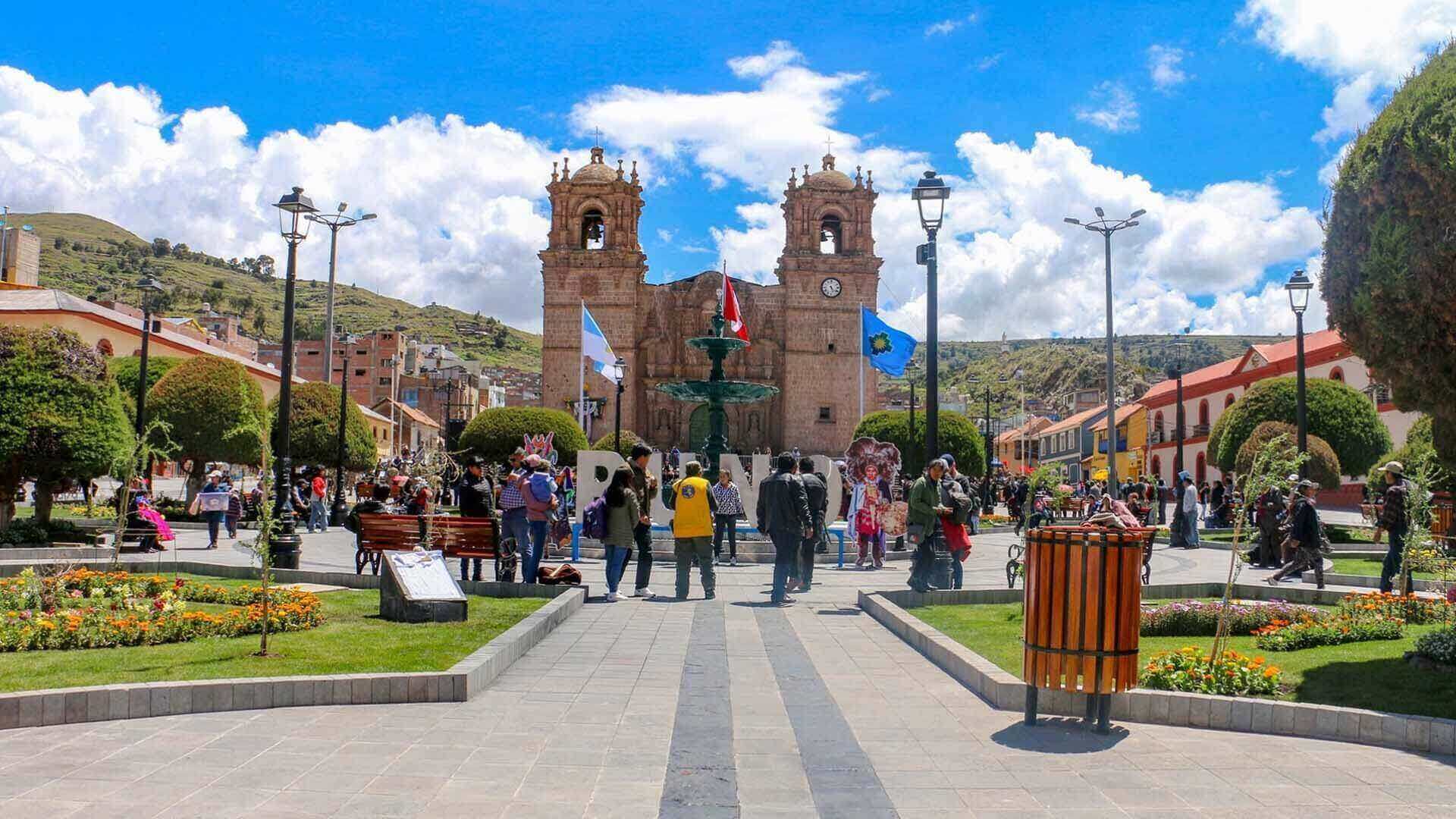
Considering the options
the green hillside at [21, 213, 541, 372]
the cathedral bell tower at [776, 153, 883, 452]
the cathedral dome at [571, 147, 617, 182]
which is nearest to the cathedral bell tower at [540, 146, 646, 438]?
the cathedral dome at [571, 147, 617, 182]

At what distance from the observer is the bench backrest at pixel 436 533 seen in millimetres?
10758

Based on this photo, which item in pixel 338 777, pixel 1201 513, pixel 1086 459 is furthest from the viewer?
pixel 1086 459

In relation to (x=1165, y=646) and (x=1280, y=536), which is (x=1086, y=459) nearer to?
(x=1280, y=536)

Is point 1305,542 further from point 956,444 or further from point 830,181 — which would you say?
point 830,181

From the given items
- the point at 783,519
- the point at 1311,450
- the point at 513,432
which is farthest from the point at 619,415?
the point at 783,519

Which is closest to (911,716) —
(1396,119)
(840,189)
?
(1396,119)

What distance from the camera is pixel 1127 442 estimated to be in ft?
202

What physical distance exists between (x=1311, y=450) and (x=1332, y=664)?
1694 cm

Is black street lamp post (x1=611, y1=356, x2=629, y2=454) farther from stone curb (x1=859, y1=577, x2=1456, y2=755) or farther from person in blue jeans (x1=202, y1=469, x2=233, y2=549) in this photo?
stone curb (x1=859, y1=577, x2=1456, y2=755)

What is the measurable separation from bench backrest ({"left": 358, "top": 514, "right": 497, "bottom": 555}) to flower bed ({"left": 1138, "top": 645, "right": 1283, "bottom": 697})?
20.8 ft

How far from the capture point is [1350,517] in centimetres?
3297

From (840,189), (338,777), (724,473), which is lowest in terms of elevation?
(338,777)

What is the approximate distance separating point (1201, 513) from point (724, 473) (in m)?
26.5

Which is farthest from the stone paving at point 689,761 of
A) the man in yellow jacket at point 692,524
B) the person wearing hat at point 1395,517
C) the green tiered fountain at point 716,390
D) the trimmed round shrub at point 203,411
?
the trimmed round shrub at point 203,411
